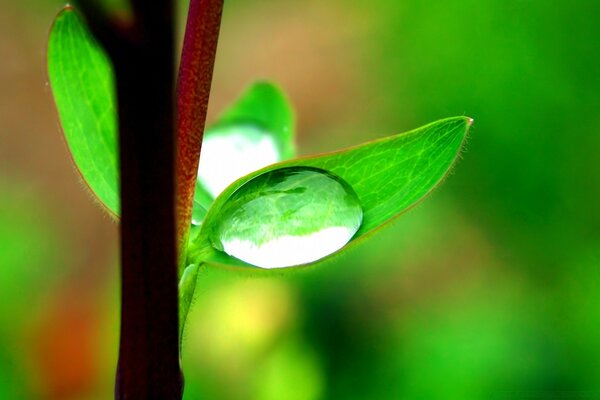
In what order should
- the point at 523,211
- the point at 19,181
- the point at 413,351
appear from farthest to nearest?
1. the point at 19,181
2. the point at 523,211
3. the point at 413,351

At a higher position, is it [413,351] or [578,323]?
[578,323]

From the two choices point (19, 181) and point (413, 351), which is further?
point (19, 181)

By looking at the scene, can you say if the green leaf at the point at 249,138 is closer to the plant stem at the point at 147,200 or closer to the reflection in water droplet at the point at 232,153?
the reflection in water droplet at the point at 232,153

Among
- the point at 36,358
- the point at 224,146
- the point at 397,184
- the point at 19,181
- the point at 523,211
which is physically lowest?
the point at 36,358

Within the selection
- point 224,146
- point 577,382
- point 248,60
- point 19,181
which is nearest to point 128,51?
point 224,146

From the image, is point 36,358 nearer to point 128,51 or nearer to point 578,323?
point 578,323

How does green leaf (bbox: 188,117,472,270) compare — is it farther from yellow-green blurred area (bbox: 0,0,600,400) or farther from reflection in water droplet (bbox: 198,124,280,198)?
yellow-green blurred area (bbox: 0,0,600,400)

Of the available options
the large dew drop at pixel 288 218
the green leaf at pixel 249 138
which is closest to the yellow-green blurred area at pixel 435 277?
the green leaf at pixel 249 138
